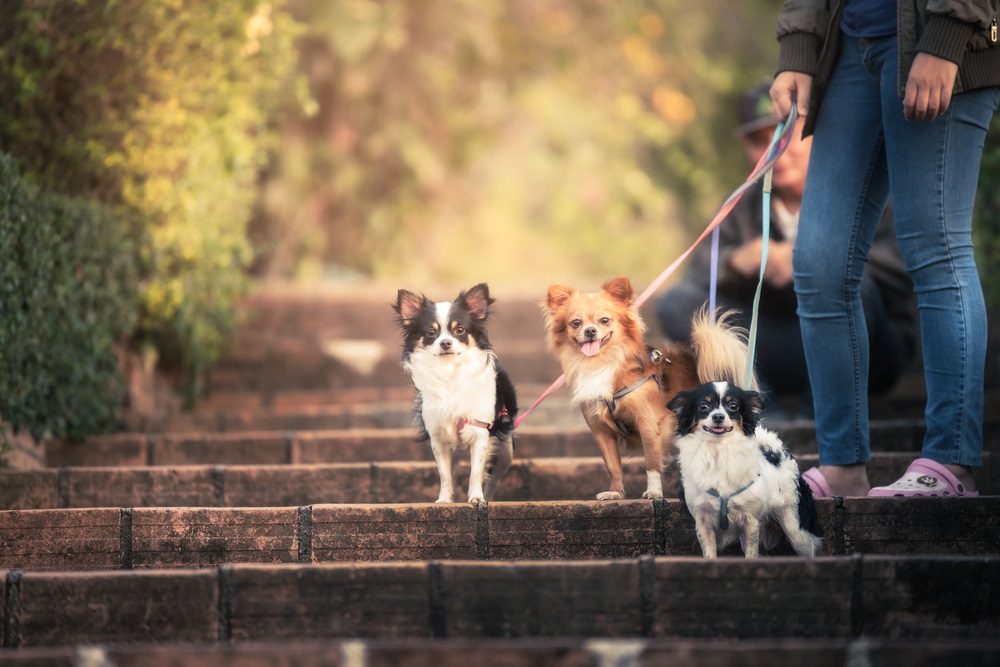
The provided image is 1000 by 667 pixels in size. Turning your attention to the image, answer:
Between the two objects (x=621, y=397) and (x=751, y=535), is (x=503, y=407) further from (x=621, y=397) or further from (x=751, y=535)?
(x=751, y=535)

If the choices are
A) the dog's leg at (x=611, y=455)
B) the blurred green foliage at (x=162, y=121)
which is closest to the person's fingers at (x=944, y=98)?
the dog's leg at (x=611, y=455)

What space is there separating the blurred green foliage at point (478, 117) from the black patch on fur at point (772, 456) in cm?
826

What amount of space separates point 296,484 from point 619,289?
1.50 meters

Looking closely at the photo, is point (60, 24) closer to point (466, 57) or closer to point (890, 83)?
point (890, 83)

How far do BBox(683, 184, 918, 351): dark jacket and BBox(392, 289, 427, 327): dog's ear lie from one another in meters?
2.41

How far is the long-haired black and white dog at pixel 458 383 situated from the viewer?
14.3 ft

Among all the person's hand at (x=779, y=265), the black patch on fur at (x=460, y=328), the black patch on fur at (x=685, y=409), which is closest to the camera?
the black patch on fur at (x=685, y=409)

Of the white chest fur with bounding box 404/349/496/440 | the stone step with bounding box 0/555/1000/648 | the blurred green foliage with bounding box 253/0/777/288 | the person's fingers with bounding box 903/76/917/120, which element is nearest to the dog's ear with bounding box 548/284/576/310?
the white chest fur with bounding box 404/349/496/440

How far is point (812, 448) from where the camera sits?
536 centimetres

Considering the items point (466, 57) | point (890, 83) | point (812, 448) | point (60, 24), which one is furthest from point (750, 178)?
point (466, 57)

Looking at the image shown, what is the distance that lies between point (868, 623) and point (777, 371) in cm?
361

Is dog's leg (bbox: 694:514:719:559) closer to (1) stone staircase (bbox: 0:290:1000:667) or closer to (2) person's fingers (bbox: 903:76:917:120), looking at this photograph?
(1) stone staircase (bbox: 0:290:1000:667)

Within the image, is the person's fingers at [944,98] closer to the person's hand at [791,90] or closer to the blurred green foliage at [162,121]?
the person's hand at [791,90]

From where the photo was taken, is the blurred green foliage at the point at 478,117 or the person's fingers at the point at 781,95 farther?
the blurred green foliage at the point at 478,117
